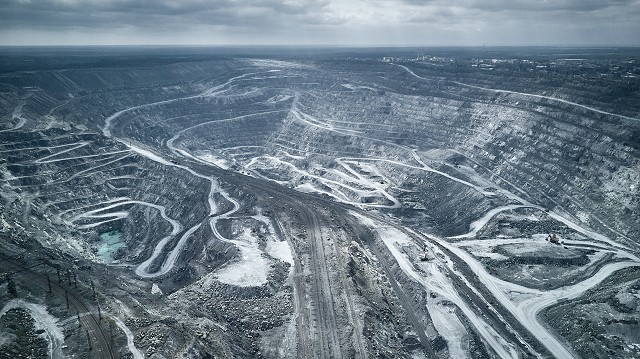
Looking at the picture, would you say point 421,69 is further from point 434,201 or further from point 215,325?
point 215,325

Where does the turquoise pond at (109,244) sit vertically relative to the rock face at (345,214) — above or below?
below

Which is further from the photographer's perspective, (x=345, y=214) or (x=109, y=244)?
(x=109, y=244)

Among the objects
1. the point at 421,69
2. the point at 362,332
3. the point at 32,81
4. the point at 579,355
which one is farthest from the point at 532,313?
the point at 32,81

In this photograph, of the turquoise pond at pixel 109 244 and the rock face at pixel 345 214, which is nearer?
the rock face at pixel 345 214

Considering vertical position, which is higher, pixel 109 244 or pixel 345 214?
pixel 345 214

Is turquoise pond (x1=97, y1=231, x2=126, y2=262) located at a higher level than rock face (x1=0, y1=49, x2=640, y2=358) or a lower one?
lower
